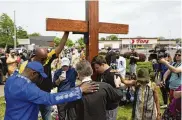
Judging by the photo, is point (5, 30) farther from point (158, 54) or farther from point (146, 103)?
point (146, 103)

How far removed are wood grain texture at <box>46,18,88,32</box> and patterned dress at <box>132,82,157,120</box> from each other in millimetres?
1302

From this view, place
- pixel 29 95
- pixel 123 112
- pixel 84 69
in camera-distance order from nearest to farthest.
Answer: pixel 29 95 < pixel 84 69 < pixel 123 112

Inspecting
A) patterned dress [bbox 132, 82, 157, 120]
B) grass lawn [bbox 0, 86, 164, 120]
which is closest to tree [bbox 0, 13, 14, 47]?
grass lawn [bbox 0, 86, 164, 120]

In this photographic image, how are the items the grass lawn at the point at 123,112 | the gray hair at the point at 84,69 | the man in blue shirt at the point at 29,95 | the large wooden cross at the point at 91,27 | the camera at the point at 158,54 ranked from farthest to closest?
1. the grass lawn at the point at 123,112
2. the camera at the point at 158,54
3. the large wooden cross at the point at 91,27
4. the gray hair at the point at 84,69
5. the man in blue shirt at the point at 29,95

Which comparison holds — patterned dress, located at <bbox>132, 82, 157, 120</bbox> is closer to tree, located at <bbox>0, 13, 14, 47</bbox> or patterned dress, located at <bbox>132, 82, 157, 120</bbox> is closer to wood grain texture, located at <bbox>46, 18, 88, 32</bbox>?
wood grain texture, located at <bbox>46, 18, 88, 32</bbox>

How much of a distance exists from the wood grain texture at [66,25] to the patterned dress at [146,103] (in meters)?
1.30

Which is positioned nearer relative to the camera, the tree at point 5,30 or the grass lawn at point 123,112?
the grass lawn at point 123,112

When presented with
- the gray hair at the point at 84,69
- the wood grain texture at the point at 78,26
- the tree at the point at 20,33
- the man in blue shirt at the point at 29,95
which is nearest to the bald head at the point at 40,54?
the wood grain texture at the point at 78,26

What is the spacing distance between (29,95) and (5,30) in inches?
2645

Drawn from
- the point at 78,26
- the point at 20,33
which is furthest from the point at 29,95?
the point at 20,33

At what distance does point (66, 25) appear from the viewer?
13.3 feet

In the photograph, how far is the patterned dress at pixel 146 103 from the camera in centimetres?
452

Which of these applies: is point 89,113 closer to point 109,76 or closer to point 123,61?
point 109,76

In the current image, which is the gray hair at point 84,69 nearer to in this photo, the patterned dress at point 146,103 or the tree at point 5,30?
the patterned dress at point 146,103
